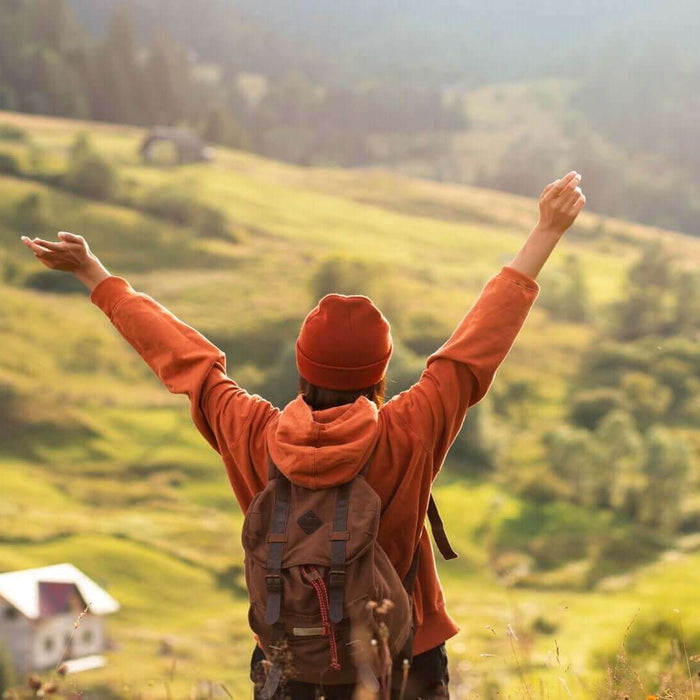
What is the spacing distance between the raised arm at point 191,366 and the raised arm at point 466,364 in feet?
1.08

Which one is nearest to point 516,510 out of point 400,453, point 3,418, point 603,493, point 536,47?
point 603,493

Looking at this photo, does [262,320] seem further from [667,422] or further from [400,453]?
[400,453]

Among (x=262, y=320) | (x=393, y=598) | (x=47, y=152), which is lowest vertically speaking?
(x=393, y=598)

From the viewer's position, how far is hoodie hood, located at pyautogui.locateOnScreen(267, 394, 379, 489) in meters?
2.07

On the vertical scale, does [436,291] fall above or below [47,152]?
below

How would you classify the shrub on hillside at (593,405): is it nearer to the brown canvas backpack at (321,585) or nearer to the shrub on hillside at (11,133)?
the shrub on hillside at (11,133)

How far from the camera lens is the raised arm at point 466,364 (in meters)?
2.20

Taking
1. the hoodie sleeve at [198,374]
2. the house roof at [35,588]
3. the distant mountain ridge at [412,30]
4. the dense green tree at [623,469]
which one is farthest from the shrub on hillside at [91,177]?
the hoodie sleeve at [198,374]

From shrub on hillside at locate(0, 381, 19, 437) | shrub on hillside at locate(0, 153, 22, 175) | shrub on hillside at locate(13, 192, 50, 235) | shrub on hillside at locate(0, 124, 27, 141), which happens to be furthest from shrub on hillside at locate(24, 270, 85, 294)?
shrub on hillside at locate(0, 124, 27, 141)

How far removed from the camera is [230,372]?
5266 centimetres

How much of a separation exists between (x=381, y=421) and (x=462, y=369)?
0.21 metres

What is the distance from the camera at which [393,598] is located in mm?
2078

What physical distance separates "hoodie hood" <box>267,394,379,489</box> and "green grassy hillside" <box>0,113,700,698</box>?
2534 cm

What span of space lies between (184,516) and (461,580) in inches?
501
